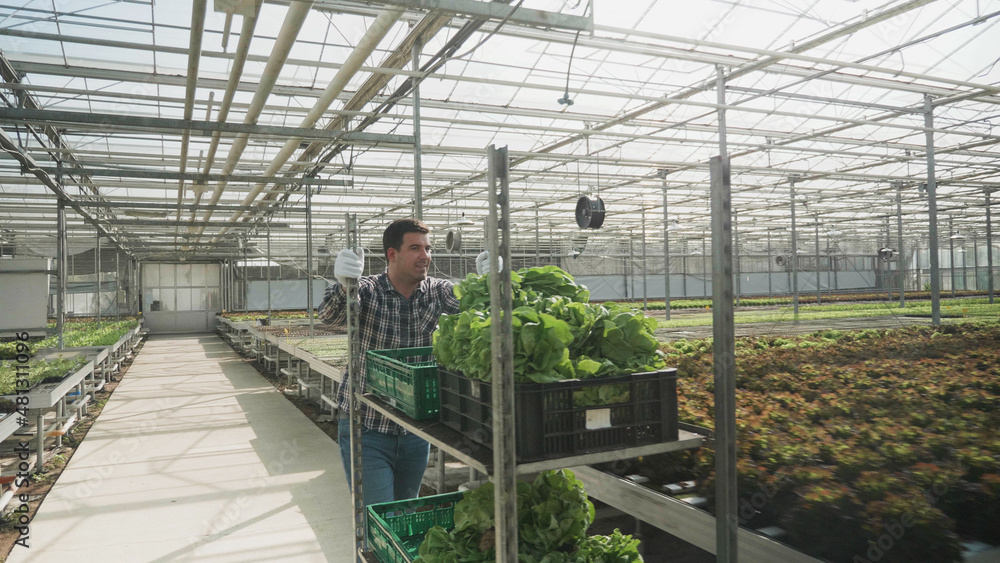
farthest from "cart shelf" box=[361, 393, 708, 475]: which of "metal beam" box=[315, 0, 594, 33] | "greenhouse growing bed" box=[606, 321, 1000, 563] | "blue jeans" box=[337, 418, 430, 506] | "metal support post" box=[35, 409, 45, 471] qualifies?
"metal support post" box=[35, 409, 45, 471]

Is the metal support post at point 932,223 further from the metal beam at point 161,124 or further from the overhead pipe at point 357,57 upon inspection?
the overhead pipe at point 357,57

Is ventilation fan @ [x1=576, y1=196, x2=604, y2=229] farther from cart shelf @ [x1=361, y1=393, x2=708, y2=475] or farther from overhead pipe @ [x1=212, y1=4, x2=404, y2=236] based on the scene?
cart shelf @ [x1=361, y1=393, x2=708, y2=475]

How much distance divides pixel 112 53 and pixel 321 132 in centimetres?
294

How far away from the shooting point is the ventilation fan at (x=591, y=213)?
8.79 metres

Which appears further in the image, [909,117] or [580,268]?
[580,268]

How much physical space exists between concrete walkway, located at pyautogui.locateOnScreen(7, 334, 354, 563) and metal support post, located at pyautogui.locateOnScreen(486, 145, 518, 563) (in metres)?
2.35

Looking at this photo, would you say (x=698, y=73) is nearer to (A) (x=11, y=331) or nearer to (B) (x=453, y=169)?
(B) (x=453, y=169)

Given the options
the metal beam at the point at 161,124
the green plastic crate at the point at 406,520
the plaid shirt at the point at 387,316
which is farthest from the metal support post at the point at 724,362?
the metal beam at the point at 161,124

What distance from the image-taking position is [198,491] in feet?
15.0

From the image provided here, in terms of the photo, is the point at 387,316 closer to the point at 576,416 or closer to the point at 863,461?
the point at 576,416

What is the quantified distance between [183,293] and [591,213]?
71.3 feet

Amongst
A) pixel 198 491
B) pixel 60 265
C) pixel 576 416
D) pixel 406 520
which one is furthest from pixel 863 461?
pixel 60 265

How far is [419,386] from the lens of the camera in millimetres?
1854

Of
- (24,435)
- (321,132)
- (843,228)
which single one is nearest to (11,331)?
(24,435)
